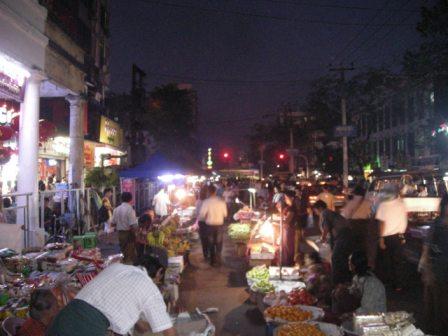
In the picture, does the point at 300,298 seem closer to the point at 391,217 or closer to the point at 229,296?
the point at 229,296

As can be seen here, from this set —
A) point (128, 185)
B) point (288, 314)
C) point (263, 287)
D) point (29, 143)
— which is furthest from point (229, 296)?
point (128, 185)

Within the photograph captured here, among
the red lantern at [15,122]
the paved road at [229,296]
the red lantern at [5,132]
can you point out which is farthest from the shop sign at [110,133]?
the red lantern at [5,132]

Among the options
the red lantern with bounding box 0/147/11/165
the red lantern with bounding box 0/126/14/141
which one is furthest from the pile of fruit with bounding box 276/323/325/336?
the red lantern with bounding box 0/147/11/165

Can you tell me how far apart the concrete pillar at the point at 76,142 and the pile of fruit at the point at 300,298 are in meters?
8.67

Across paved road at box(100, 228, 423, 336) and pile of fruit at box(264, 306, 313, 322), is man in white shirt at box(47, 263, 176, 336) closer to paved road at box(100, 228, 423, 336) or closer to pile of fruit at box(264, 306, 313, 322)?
pile of fruit at box(264, 306, 313, 322)

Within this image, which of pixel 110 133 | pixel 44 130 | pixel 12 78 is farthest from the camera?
pixel 110 133

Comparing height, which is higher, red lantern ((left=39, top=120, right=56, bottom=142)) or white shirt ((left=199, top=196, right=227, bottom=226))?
red lantern ((left=39, top=120, right=56, bottom=142))

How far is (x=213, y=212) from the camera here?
1264 cm

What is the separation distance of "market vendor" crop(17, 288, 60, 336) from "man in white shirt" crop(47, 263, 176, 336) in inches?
35.1

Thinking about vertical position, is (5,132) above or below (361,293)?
above

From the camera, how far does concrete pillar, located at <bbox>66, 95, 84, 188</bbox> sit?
1359 cm

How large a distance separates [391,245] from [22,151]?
347 inches

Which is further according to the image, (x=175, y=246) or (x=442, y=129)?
(x=442, y=129)

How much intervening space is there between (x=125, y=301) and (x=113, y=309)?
0.37 ft
